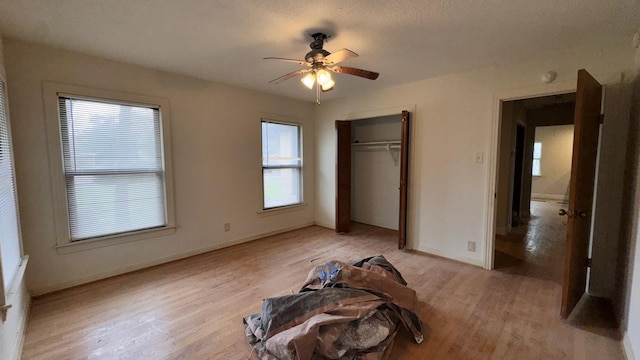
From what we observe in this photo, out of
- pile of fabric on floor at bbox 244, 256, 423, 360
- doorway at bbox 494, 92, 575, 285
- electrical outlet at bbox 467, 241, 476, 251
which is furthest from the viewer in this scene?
doorway at bbox 494, 92, 575, 285

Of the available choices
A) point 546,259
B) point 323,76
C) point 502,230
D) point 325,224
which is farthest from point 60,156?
point 502,230

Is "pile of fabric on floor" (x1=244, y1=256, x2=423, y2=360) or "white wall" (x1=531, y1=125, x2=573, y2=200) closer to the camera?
"pile of fabric on floor" (x1=244, y1=256, x2=423, y2=360)

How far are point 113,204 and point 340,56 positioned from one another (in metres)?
2.95

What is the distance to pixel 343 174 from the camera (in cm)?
480

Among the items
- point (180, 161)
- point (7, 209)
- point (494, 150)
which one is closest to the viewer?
point (7, 209)

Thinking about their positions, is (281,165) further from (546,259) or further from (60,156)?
(546,259)

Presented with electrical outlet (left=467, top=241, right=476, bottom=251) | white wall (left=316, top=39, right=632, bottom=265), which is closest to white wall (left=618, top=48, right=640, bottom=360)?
white wall (left=316, top=39, right=632, bottom=265)

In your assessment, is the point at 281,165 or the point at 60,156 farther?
the point at 281,165

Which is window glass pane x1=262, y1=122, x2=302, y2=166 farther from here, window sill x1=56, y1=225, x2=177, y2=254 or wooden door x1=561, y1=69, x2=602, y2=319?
wooden door x1=561, y1=69, x2=602, y2=319

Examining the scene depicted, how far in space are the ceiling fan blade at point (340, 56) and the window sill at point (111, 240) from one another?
2.84m

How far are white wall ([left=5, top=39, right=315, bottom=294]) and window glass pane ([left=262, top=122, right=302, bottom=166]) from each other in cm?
16

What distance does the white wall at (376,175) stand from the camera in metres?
4.96

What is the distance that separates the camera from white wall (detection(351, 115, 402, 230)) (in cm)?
496

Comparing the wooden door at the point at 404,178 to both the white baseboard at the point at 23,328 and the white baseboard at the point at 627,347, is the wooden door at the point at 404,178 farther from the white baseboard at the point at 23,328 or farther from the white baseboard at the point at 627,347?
the white baseboard at the point at 23,328
